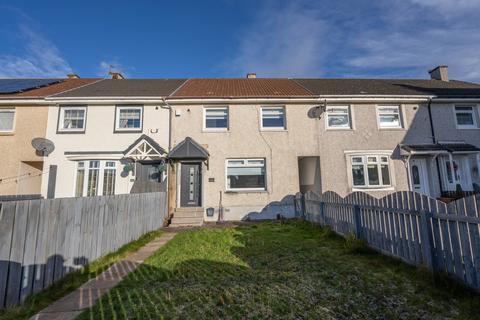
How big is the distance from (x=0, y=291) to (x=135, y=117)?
1055cm

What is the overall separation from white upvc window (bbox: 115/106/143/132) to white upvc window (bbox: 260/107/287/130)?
6.53 m

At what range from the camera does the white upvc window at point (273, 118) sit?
12.8 meters

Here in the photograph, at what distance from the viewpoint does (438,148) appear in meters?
12.1

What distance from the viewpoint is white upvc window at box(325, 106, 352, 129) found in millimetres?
12984

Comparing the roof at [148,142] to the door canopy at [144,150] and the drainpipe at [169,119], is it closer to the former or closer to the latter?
the door canopy at [144,150]

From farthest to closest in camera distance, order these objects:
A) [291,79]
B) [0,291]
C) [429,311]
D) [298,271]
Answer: [291,79] < [298,271] < [0,291] < [429,311]

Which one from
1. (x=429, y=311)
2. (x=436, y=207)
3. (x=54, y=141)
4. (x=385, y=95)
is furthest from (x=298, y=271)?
(x=54, y=141)

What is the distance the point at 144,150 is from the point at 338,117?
1052 cm

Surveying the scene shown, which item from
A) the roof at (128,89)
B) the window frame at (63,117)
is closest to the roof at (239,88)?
the roof at (128,89)

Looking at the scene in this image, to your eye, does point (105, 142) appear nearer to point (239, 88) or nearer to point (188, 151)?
point (188, 151)

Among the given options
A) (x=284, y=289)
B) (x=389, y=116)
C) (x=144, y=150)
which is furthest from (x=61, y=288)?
(x=389, y=116)

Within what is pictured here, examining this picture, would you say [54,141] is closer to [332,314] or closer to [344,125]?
[332,314]

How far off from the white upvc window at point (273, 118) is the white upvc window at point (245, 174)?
2.02 metres

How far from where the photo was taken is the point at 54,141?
12.0 meters
